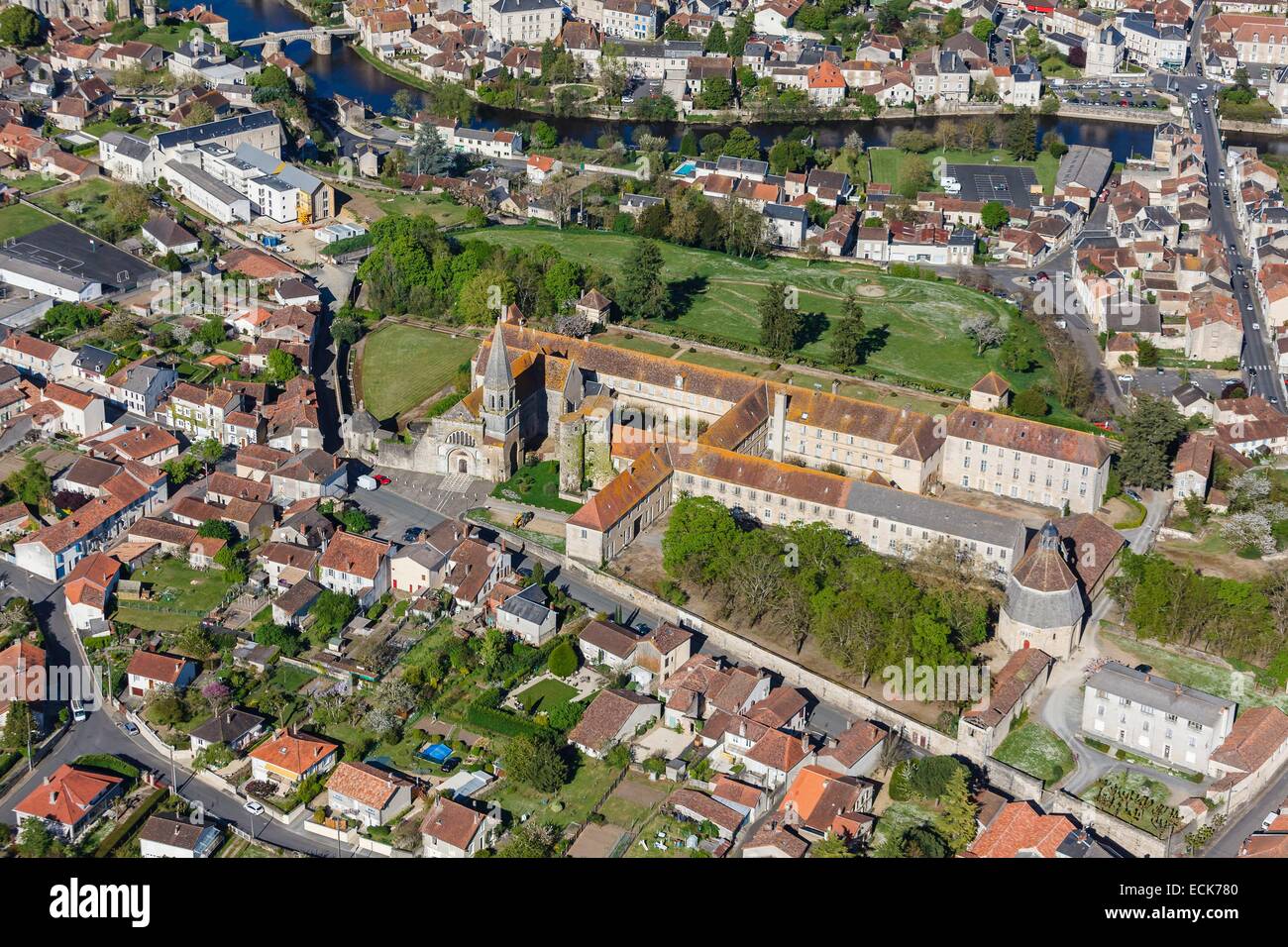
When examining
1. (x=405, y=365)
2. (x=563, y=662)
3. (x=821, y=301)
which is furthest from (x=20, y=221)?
(x=563, y=662)

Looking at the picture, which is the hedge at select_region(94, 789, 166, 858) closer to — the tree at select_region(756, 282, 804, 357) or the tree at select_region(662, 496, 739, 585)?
the tree at select_region(662, 496, 739, 585)

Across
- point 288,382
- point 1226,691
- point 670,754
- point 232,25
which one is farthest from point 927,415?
point 232,25

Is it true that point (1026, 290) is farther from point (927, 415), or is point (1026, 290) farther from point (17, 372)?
point (17, 372)

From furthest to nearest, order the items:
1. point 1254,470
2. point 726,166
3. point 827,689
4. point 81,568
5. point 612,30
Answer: point 612,30 < point 726,166 < point 1254,470 < point 81,568 < point 827,689

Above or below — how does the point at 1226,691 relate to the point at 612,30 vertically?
below

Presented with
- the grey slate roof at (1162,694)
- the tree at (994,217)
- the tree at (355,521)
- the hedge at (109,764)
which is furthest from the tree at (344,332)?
the grey slate roof at (1162,694)

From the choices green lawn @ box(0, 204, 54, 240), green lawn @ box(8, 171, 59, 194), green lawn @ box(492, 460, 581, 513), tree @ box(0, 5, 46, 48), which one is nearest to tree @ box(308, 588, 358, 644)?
green lawn @ box(492, 460, 581, 513)

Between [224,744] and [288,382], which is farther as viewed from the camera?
[288,382]

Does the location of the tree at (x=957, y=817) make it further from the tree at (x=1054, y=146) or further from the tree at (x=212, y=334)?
the tree at (x=1054, y=146)
